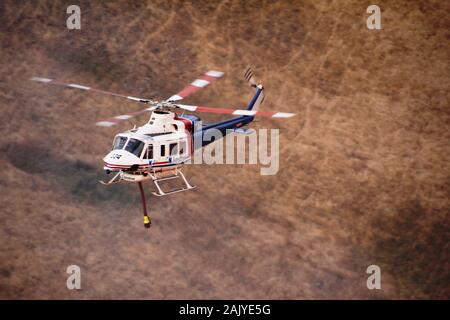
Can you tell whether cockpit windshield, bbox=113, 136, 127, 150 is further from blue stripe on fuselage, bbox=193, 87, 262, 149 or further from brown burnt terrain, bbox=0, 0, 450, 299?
brown burnt terrain, bbox=0, 0, 450, 299

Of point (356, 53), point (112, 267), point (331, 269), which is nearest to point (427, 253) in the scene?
point (331, 269)

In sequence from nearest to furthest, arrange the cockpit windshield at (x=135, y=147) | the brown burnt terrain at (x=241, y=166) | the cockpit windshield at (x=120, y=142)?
the cockpit windshield at (x=135, y=147)
the cockpit windshield at (x=120, y=142)
the brown burnt terrain at (x=241, y=166)

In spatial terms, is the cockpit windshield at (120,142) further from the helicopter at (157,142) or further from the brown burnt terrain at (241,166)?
the brown burnt terrain at (241,166)

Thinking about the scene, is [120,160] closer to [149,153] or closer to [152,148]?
[149,153]

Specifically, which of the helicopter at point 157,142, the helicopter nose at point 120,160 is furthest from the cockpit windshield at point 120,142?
the helicopter nose at point 120,160

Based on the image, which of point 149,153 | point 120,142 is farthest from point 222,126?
point 120,142

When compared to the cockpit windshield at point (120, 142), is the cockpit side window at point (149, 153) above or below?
below

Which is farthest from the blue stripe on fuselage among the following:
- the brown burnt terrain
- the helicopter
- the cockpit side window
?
the brown burnt terrain

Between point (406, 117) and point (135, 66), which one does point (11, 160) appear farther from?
point (406, 117)
